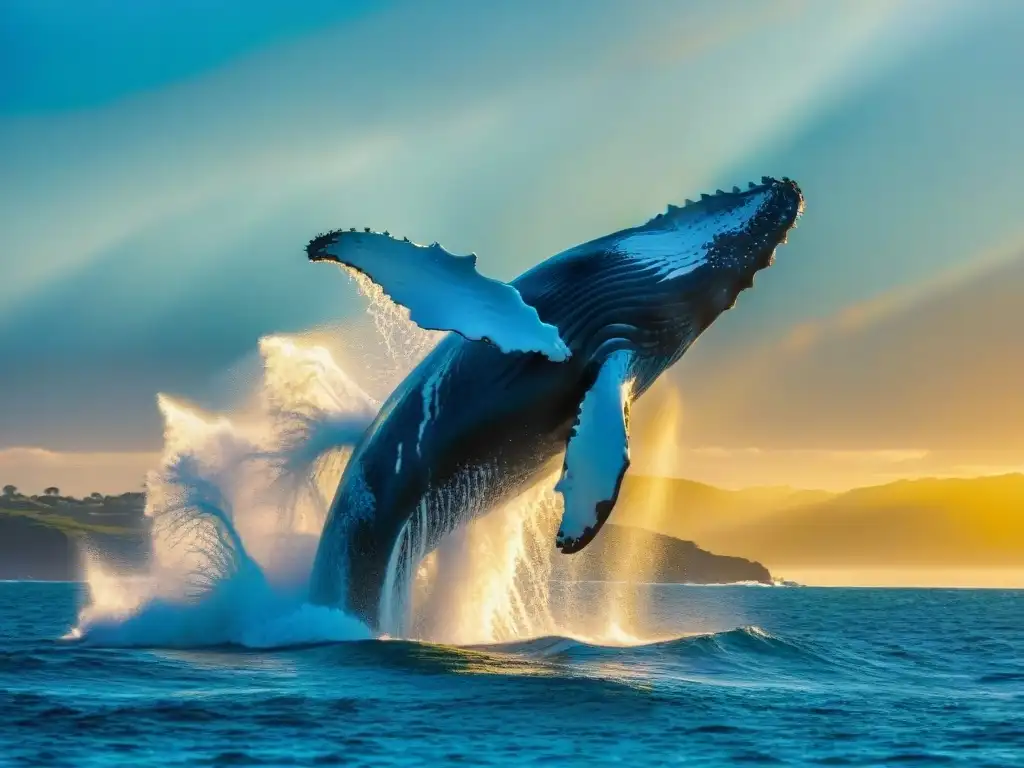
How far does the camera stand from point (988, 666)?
1864cm

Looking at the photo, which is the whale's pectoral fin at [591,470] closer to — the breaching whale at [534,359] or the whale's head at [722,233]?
the breaching whale at [534,359]

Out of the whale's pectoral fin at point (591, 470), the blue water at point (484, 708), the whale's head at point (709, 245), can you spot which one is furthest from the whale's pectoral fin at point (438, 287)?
the blue water at point (484, 708)

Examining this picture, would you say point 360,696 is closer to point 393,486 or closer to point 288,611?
point 393,486

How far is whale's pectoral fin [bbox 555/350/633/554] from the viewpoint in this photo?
11.4 metres

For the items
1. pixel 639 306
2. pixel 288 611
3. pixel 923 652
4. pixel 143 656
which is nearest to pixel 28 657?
pixel 143 656

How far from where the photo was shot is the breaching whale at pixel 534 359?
448 inches

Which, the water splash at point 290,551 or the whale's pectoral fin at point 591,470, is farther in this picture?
the water splash at point 290,551

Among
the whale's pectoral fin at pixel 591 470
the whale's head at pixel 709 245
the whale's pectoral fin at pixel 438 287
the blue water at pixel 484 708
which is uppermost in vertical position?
the whale's head at pixel 709 245

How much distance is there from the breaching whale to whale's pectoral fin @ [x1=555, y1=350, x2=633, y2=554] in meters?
0.01

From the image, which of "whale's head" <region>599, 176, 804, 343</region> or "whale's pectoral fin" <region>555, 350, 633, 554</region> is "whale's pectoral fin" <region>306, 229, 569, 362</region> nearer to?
"whale's pectoral fin" <region>555, 350, 633, 554</region>

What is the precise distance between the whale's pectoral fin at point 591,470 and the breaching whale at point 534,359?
1 cm

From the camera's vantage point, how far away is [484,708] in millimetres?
10664

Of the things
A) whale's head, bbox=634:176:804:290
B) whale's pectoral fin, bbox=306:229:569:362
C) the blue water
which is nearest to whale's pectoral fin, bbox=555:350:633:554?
whale's pectoral fin, bbox=306:229:569:362

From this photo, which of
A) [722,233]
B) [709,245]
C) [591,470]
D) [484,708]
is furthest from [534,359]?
[484,708]
